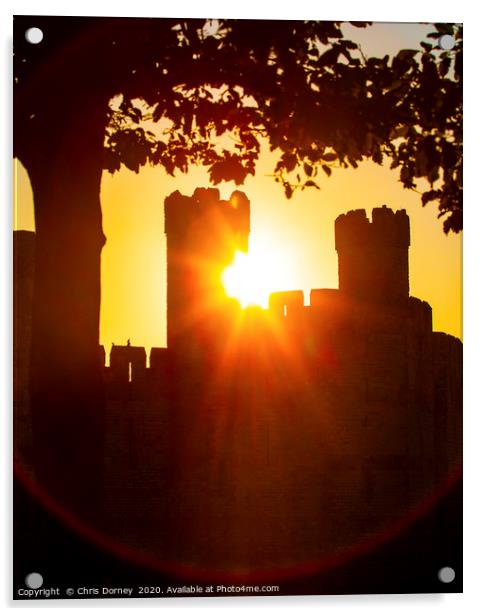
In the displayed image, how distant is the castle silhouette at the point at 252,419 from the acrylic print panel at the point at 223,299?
25 millimetres

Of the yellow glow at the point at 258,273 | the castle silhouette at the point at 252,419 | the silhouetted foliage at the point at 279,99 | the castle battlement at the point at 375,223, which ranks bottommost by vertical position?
the castle silhouette at the point at 252,419

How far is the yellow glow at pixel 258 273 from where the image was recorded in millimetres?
8758

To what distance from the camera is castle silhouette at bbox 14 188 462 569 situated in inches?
335

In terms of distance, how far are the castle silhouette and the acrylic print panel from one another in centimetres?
2

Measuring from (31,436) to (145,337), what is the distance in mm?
1347

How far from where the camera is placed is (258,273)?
8.80 m

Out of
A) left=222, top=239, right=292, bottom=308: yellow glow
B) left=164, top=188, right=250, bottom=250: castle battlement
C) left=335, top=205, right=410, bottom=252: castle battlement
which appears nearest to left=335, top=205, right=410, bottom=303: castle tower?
left=335, top=205, right=410, bottom=252: castle battlement

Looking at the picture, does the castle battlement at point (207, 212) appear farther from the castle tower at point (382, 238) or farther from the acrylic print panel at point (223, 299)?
the castle tower at point (382, 238)

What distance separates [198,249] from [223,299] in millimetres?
493

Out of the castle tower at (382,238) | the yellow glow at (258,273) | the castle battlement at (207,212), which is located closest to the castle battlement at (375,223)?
the castle tower at (382,238)

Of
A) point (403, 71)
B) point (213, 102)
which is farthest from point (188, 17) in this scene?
point (403, 71)

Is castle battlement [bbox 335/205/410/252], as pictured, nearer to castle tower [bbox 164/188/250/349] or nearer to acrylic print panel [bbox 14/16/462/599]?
acrylic print panel [bbox 14/16/462/599]

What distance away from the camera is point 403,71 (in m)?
9.00

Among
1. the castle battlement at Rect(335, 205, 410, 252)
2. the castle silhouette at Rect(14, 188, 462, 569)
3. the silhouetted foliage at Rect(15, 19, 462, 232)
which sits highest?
the silhouetted foliage at Rect(15, 19, 462, 232)
